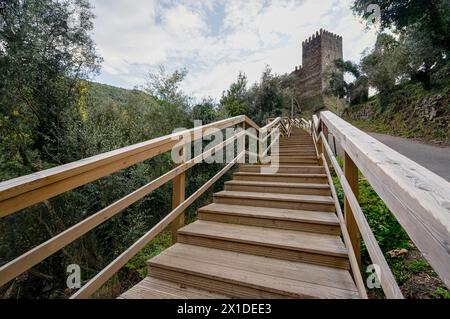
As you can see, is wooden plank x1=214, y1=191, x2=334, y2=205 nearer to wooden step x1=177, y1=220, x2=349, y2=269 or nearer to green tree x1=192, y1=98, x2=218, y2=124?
wooden step x1=177, y1=220, x2=349, y2=269

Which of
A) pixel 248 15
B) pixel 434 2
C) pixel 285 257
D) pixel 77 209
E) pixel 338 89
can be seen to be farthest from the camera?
pixel 338 89

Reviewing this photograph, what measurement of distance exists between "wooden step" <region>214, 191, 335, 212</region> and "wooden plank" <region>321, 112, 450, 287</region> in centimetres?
147

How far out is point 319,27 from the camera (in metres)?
29.4

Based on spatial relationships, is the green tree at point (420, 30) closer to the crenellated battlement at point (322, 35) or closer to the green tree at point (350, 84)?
the green tree at point (350, 84)

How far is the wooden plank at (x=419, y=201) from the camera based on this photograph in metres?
0.49

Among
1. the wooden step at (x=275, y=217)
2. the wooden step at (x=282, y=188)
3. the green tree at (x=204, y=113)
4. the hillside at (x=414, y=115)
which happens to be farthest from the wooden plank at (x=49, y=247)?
the hillside at (x=414, y=115)

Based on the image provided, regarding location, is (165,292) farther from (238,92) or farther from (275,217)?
(238,92)

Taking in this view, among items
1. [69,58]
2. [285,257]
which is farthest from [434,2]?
[69,58]

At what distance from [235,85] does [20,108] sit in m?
10.7

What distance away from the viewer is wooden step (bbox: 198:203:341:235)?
202 centimetres

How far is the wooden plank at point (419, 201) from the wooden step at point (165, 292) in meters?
1.21

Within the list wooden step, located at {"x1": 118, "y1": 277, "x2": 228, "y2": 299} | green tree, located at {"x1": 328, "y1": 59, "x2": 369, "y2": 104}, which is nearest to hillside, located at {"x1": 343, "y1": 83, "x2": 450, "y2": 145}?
green tree, located at {"x1": 328, "y1": 59, "x2": 369, "y2": 104}

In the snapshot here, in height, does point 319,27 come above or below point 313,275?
above

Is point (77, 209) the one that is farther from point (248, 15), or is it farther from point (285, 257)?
point (248, 15)
